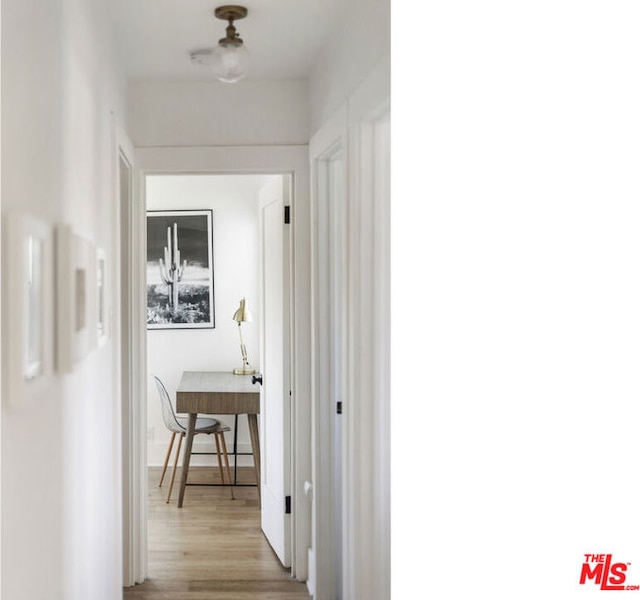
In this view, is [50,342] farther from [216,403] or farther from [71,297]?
[216,403]

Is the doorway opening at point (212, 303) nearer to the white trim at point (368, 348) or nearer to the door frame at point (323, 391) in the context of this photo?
the door frame at point (323, 391)

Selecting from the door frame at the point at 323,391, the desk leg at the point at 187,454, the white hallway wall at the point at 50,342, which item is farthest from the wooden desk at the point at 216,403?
the white hallway wall at the point at 50,342

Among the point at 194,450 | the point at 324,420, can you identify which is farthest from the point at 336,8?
the point at 194,450

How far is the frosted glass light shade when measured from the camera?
210cm

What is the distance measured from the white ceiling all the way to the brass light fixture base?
2cm

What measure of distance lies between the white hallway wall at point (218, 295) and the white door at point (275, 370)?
4.11ft

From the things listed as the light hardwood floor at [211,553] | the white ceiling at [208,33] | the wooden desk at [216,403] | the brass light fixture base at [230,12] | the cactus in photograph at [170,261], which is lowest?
the light hardwood floor at [211,553]

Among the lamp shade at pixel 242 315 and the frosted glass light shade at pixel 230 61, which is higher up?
the frosted glass light shade at pixel 230 61

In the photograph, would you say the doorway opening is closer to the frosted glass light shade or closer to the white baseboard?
the white baseboard

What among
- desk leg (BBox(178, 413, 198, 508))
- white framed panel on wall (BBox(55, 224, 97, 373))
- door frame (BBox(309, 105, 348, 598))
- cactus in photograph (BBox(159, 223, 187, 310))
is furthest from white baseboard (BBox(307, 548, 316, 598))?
cactus in photograph (BBox(159, 223, 187, 310))

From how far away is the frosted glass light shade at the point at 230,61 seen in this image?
6.90ft
